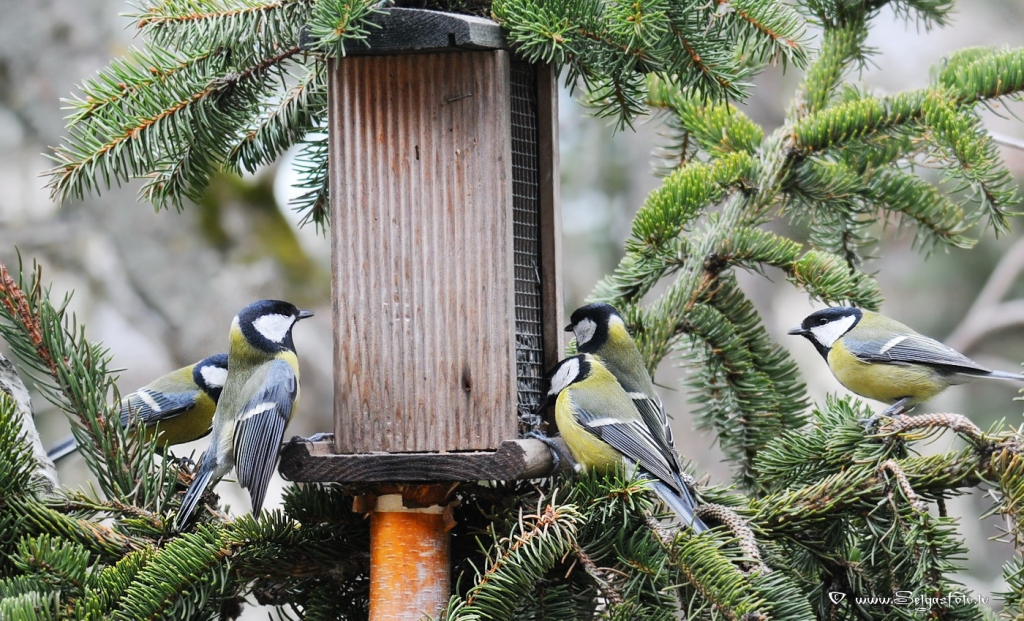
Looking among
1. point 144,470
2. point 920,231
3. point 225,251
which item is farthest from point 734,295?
point 225,251

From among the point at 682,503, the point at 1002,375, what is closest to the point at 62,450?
the point at 682,503

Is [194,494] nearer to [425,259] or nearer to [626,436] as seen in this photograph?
[425,259]

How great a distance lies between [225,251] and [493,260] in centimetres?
389

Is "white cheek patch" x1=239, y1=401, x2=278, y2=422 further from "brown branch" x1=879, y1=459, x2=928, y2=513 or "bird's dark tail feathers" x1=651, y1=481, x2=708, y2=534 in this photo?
"brown branch" x1=879, y1=459, x2=928, y2=513

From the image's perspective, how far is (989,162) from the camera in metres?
1.81

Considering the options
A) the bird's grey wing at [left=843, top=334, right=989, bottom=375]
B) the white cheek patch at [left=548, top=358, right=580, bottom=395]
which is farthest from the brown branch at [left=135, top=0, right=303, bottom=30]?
the bird's grey wing at [left=843, top=334, right=989, bottom=375]

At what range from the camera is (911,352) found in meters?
2.37

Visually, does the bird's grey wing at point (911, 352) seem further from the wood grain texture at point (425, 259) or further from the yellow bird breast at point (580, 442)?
the wood grain texture at point (425, 259)

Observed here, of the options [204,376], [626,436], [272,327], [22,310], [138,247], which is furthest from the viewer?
[138,247]

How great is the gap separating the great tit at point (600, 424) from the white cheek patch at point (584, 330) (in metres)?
0.09

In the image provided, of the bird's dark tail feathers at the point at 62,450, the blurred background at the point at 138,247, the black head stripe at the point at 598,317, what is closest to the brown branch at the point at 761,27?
the black head stripe at the point at 598,317

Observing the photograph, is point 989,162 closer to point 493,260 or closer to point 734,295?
point 734,295

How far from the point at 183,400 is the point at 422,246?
0.99 m

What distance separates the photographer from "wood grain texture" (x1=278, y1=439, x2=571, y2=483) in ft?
4.98
